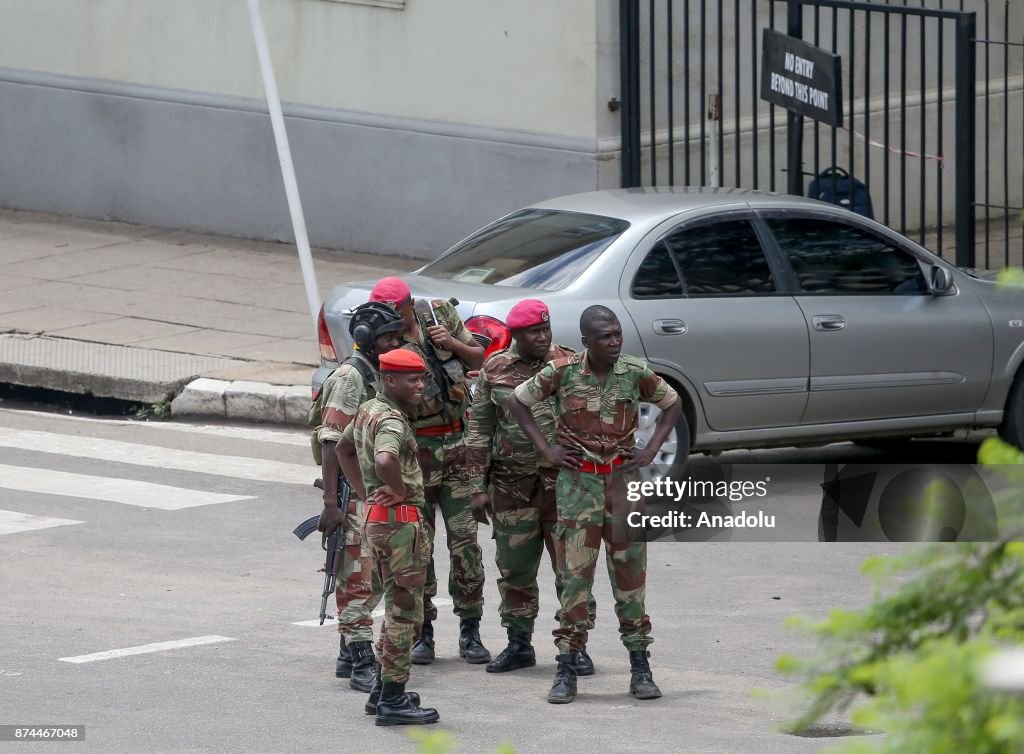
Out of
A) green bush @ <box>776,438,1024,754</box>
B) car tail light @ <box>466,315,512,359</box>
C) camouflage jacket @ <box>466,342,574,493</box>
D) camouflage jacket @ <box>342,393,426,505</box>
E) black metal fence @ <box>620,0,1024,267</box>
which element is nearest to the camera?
green bush @ <box>776,438,1024,754</box>

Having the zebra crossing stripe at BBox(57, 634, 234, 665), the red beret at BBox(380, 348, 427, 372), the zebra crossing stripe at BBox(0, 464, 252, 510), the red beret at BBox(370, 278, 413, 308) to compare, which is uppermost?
the red beret at BBox(370, 278, 413, 308)

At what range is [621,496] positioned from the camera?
6.53 m

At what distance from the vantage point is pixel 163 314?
14.2m

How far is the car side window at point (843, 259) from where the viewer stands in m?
9.81

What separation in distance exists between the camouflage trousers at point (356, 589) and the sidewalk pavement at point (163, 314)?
512 centimetres

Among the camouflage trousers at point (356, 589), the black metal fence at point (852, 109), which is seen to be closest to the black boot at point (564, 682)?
the camouflage trousers at point (356, 589)

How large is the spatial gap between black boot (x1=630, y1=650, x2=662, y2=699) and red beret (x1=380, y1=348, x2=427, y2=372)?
4.50 feet

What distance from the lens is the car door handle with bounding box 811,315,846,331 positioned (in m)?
9.62

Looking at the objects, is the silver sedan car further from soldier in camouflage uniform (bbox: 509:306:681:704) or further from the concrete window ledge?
the concrete window ledge

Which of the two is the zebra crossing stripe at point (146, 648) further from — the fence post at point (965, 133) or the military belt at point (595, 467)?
the fence post at point (965, 133)

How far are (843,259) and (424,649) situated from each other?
4102 millimetres

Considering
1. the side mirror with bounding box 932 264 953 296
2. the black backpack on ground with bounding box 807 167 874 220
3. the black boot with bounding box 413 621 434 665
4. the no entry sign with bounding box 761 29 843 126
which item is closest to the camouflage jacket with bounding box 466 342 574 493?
the black boot with bounding box 413 621 434 665

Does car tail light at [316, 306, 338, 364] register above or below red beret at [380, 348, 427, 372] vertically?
below

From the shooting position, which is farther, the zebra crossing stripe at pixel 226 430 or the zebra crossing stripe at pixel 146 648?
the zebra crossing stripe at pixel 226 430
